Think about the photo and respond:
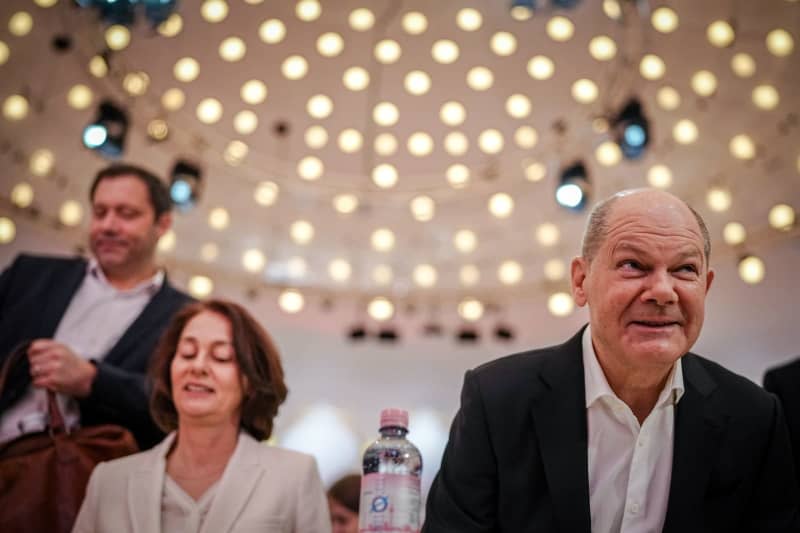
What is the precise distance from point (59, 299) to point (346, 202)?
136 inches

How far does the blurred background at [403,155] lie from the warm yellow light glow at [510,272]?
2 cm

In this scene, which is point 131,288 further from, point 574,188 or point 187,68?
point 574,188

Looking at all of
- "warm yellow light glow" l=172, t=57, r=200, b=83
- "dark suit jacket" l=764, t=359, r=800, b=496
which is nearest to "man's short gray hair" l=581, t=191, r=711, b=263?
"dark suit jacket" l=764, t=359, r=800, b=496

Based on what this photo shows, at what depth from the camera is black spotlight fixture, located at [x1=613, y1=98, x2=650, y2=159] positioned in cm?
503

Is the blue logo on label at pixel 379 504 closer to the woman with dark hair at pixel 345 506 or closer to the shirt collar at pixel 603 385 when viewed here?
the shirt collar at pixel 603 385

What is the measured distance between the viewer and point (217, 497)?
2.35 m

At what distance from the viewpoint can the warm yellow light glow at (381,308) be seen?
6520 millimetres

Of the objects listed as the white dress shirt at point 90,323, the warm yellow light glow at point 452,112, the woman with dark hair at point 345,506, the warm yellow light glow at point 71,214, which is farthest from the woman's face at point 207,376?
the warm yellow light glow at point 71,214

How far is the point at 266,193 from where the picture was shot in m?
6.40

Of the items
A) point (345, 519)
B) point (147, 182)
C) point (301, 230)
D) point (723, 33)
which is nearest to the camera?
Result: point (147, 182)

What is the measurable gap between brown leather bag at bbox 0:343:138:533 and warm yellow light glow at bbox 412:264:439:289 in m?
4.21

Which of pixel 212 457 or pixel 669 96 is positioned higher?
pixel 669 96

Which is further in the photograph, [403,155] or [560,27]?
[403,155]

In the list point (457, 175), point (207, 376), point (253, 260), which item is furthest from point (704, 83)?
point (207, 376)
